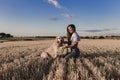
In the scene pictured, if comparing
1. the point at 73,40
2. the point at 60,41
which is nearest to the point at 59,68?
the point at 60,41

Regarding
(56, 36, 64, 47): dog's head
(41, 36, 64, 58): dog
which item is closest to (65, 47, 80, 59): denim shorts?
(41, 36, 64, 58): dog

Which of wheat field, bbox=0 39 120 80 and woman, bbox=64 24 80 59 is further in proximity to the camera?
woman, bbox=64 24 80 59

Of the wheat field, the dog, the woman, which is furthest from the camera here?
the dog

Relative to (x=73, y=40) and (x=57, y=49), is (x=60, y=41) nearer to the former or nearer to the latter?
(x=57, y=49)

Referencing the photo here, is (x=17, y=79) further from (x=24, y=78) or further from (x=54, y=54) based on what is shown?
(x=54, y=54)

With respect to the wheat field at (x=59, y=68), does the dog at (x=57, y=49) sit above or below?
above

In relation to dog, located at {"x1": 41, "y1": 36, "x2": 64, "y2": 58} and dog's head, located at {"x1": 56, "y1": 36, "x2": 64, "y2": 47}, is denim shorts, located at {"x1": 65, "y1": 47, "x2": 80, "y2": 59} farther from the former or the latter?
dog's head, located at {"x1": 56, "y1": 36, "x2": 64, "y2": 47}

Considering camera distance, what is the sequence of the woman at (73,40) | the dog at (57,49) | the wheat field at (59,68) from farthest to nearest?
1. the dog at (57,49)
2. the woman at (73,40)
3. the wheat field at (59,68)

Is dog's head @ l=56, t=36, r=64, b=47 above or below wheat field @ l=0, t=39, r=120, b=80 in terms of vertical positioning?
above

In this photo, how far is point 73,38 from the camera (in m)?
9.88

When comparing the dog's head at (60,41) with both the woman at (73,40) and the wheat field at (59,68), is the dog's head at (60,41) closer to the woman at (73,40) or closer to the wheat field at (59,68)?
the woman at (73,40)

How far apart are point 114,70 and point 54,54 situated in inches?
162

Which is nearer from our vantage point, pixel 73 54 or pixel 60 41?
pixel 60 41

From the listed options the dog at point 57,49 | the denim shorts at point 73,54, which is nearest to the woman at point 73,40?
the denim shorts at point 73,54
